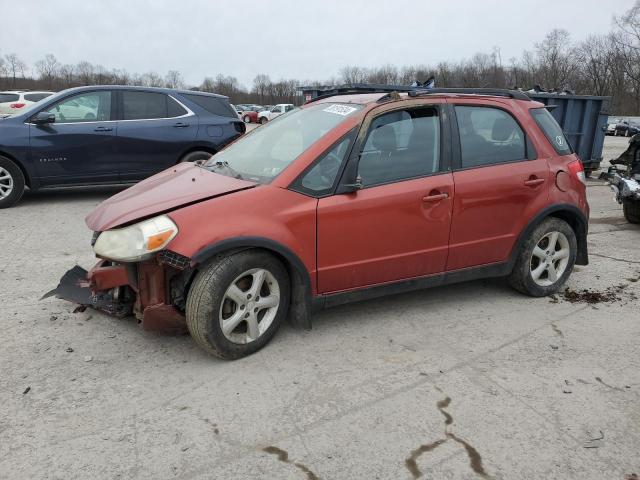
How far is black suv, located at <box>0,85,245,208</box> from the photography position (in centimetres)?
Result: 769

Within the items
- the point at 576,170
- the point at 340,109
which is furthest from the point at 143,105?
the point at 576,170

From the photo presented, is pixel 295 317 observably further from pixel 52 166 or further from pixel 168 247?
pixel 52 166

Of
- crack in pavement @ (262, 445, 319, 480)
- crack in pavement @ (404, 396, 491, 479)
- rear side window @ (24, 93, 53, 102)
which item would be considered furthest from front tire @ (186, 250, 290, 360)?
rear side window @ (24, 93, 53, 102)

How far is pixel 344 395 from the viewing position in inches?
123

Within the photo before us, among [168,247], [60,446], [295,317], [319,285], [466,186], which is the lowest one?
[60,446]

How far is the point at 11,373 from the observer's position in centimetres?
330

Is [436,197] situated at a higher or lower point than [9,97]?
lower

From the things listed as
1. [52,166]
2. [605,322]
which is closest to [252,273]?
[605,322]

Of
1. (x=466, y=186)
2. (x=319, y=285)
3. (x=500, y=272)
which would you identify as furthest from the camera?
(x=500, y=272)

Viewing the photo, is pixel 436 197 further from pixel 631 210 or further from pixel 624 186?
pixel 631 210

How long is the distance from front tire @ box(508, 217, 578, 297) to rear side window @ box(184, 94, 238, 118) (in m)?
6.06

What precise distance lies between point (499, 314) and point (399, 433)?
1894 millimetres

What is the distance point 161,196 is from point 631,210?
6.56 meters

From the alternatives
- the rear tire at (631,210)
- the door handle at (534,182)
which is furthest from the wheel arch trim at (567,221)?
the rear tire at (631,210)
